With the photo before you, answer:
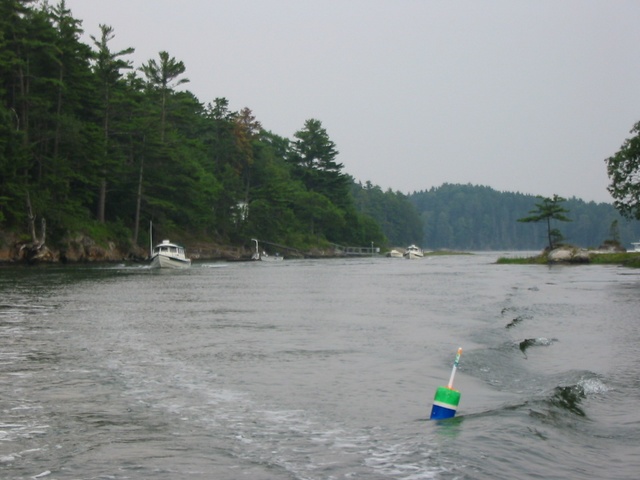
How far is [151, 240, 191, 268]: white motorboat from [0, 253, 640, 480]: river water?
3701cm

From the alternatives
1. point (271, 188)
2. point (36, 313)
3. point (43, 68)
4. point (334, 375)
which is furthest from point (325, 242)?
point (334, 375)

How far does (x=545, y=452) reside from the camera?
7.05m

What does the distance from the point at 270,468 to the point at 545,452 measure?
9.68ft

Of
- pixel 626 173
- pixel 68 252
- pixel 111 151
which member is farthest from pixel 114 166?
pixel 626 173

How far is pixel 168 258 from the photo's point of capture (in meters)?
58.7

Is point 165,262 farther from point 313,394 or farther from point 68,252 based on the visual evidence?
point 313,394

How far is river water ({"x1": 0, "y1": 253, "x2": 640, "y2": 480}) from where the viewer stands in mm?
6602

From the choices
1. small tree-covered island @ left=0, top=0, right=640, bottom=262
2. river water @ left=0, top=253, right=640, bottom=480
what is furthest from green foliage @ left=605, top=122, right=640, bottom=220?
river water @ left=0, top=253, right=640, bottom=480

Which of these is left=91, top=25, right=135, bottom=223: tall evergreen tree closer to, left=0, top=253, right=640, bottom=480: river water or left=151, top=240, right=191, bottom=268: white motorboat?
left=151, top=240, right=191, bottom=268: white motorboat

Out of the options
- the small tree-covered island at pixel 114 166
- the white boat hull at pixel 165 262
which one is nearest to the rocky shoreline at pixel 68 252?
the small tree-covered island at pixel 114 166

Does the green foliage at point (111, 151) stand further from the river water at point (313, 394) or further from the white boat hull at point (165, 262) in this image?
the river water at point (313, 394)

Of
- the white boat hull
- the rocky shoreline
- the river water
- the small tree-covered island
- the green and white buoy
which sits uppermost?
the small tree-covered island

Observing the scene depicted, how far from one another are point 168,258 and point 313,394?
50.5 meters

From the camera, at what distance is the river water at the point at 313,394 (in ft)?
21.7
